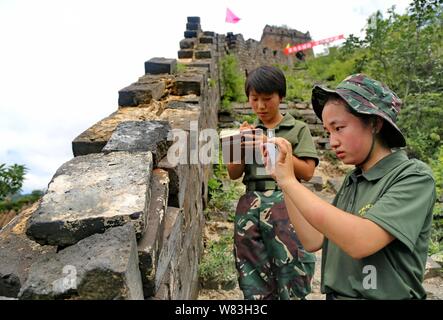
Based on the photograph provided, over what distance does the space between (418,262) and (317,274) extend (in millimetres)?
2585

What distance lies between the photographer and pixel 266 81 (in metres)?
2.19

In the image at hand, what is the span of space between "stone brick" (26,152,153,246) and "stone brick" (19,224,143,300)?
0.11 meters

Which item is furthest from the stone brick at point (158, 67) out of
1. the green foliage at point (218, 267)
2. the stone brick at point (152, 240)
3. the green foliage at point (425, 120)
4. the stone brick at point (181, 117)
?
the green foliage at point (425, 120)

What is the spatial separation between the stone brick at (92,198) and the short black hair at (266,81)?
736 mm

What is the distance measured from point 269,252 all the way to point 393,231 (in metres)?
1.11

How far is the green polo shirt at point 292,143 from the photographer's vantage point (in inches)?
87.6

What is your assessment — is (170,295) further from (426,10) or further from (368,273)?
(426,10)

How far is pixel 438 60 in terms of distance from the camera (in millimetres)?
8750

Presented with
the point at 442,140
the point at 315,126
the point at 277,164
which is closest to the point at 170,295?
the point at 277,164

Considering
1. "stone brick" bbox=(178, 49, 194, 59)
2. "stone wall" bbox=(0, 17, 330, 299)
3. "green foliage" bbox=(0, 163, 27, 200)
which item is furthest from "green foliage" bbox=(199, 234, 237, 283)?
"green foliage" bbox=(0, 163, 27, 200)

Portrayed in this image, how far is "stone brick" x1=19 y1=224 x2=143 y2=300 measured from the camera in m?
1.17

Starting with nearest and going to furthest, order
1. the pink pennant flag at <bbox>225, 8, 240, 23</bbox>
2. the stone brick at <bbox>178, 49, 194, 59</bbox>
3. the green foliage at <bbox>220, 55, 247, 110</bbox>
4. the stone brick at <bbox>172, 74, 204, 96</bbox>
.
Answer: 1. the stone brick at <bbox>172, 74, 204, 96</bbox>
2. the stone brick at <bbox>178, 49, 194, 59</bbox>
3. the green foliage at <bbox>220, 55, 247, 110</bbox>
4. the pink pennant flag at <bbox>225, 8, 240, 23</bbox>

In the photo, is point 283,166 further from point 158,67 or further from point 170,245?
point 158,67

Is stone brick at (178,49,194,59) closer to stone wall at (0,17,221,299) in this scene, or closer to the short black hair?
stone wall at (0,17,221,299)
